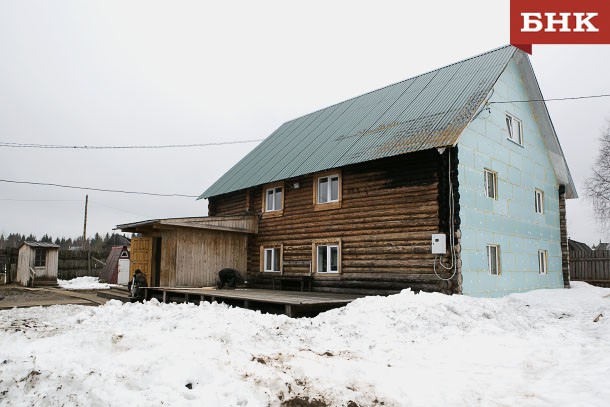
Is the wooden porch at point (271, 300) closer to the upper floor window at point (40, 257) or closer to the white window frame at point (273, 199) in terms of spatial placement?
the white window frame at point (273, 199)

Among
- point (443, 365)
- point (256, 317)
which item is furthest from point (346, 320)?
point (443, 365)

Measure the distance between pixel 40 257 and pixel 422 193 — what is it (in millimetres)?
23242

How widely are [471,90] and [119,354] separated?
13629 millimetres

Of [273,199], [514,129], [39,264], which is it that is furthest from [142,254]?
[514,129]

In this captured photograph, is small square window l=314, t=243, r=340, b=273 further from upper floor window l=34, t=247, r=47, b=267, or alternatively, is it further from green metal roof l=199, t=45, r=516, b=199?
upper floor window l=34, t=247, r=47, b=267

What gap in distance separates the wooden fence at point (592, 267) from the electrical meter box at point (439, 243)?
49.6 ft

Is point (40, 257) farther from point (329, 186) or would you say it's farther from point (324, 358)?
point (324, 358)

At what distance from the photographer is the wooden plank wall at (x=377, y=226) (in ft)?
46.2

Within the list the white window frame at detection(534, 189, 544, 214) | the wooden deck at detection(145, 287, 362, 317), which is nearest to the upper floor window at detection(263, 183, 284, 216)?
the wooden deck at detection(145, 287, 362, 317)

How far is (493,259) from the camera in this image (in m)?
15.5

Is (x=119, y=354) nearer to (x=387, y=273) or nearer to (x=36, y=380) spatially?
(x=36, y=380)

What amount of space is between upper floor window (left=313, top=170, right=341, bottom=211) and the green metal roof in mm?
588

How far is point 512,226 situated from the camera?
16.8 meters

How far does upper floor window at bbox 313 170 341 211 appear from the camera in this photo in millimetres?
16953
